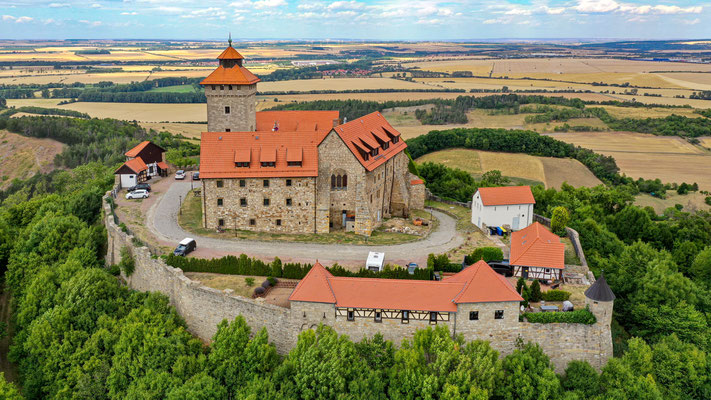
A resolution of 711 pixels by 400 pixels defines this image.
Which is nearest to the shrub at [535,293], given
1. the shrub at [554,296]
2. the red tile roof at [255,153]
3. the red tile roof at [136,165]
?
the shrub at [554,296]

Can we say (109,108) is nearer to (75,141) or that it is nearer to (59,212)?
(75,141)

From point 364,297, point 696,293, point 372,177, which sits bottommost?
point 696,293

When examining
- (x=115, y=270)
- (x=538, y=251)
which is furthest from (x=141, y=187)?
(x=538, y=251)

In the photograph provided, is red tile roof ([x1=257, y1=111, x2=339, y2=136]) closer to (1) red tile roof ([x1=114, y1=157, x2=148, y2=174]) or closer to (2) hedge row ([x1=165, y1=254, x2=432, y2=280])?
(1) red tile roof ([x1=114, y1=157, x2=148, y2=174])

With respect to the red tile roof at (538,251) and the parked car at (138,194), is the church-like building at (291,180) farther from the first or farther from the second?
the red tile roof at (538,251)

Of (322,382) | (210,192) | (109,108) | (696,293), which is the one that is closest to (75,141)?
(109,108)

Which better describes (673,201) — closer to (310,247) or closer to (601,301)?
(601,301)

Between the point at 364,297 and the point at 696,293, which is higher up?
the point at 364,297

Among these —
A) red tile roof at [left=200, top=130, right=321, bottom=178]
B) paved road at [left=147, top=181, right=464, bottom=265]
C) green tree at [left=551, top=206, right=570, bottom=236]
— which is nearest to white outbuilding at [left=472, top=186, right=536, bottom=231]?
green tree at [left=551, top=206, right=570, bottom=236]
